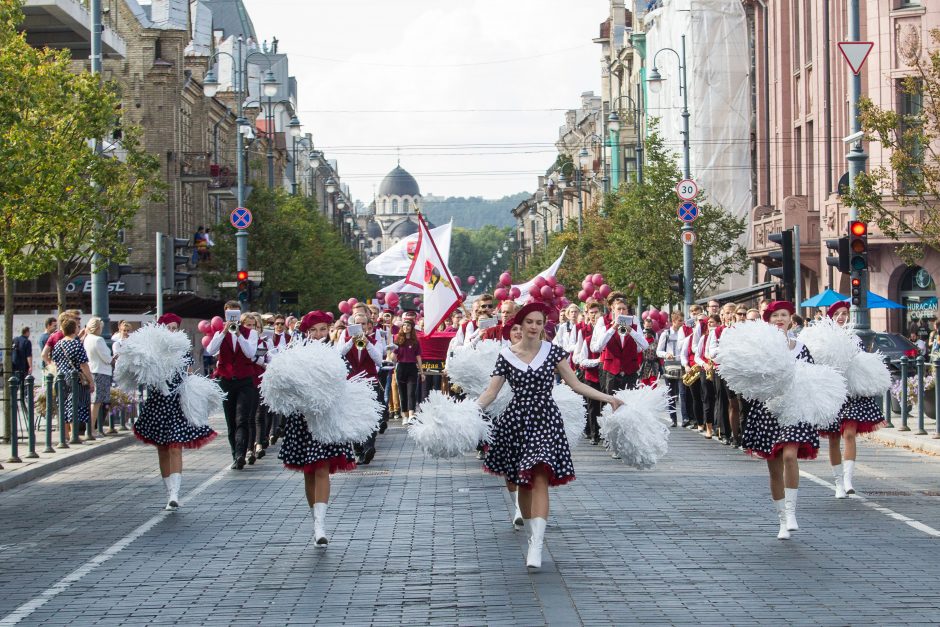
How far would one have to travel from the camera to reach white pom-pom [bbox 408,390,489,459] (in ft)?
32.1

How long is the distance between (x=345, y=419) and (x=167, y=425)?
304 cm

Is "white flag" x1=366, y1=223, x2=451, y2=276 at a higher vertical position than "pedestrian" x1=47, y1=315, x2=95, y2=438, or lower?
higher

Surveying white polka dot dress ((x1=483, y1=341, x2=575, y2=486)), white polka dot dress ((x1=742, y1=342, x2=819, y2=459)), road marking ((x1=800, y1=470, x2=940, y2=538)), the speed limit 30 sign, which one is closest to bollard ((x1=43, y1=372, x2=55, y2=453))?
road marking ((x1=800, y1=470, x2=940, y2=538))

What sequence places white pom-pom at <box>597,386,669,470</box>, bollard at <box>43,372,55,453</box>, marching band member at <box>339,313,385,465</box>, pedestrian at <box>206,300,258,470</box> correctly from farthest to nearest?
1. bollard at <box>43,372,55,453</box>
2. marching band member at <box>339,313,385,465</box>
3. pedestrian at <box>206,300,258,470</box>
4. white pom-pom at <box>597,386,669,470</box>

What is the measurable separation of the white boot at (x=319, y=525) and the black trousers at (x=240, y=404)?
610 centimetres

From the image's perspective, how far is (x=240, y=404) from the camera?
674 inches

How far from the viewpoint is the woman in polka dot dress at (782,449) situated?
11000 millimetres

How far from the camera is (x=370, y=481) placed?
16.0m

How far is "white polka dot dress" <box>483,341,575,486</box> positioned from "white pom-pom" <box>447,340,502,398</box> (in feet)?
4.64

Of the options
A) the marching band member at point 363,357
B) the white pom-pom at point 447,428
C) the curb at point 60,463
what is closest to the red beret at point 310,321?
the white pom-pom at point 447,428

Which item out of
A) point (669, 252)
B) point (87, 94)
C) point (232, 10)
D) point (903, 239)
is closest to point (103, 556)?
point (87, 94)

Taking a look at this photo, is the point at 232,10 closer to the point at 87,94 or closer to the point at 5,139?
the point at 87,94

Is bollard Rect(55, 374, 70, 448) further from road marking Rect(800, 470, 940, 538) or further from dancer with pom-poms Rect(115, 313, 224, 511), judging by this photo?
road marking Rect(800, 470, 940, 538)

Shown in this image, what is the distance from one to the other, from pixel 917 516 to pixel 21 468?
32.9 feet
